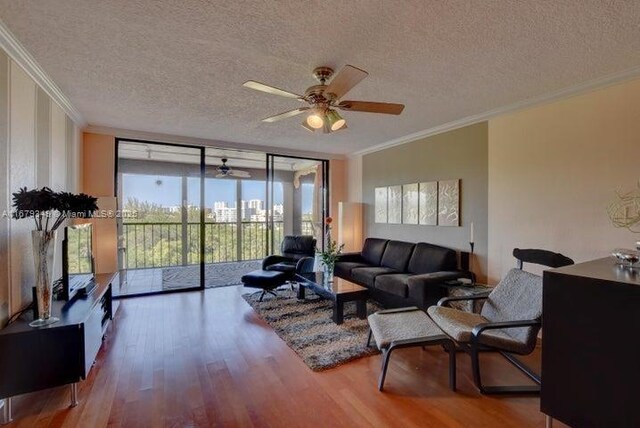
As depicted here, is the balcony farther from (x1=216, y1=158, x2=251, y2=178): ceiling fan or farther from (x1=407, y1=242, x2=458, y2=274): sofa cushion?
(x1=407, y1=242, x2=458, y2=274): sofa cushion

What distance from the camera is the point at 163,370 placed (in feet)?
8.14

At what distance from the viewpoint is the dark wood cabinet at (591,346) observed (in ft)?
4.77

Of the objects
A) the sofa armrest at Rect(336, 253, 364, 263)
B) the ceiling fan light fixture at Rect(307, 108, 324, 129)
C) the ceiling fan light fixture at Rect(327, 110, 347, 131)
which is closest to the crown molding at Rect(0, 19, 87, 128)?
the ceiling fan light fixture at Rect(307, 108, 324, 129)

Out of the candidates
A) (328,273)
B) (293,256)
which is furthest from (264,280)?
(293,256)

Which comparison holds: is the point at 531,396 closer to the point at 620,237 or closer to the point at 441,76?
the point at 620,237

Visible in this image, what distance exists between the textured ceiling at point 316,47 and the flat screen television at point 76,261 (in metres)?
1.38

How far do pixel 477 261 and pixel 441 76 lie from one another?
2329 mm

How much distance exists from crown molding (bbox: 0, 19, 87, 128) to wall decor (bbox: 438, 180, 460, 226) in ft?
14.5

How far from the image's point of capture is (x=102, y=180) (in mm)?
4309

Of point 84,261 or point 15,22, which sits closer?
point 15,22

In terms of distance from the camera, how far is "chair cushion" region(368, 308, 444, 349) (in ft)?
7.68

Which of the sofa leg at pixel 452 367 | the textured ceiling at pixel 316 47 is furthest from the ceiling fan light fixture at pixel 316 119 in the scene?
the sofa leg at pixel 452 367

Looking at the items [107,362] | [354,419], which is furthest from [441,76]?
[107,362]

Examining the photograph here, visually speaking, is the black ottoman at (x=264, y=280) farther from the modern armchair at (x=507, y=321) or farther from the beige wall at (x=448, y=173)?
the modern armchair at (x=507, y=321)
